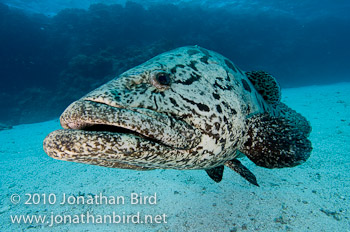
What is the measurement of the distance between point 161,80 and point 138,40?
111ft

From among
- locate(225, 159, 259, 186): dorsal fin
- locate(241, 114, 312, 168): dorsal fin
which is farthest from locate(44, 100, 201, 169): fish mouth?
locate(225, 159, 259, 186): dorsal fin

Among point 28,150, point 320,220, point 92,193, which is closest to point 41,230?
point 92,193

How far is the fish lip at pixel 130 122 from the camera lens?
164cm

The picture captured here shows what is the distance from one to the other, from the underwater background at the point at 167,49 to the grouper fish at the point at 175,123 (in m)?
1.03

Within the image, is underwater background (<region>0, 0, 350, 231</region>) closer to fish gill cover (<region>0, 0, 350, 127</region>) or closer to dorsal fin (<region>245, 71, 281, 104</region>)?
fish gill cover (<region>0, 0, 350, 127</region>)

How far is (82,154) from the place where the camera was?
1591 mm

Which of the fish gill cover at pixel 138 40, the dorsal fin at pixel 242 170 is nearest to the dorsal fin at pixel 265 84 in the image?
the dorsal fin at pixel 242 170

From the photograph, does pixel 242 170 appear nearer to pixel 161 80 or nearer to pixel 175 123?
pixel 175 123

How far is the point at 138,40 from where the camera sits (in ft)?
108

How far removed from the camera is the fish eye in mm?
2090

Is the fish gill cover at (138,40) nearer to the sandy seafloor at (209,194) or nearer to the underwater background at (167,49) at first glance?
the underwater background at (167,49)

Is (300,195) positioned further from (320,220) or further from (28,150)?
(28,150)

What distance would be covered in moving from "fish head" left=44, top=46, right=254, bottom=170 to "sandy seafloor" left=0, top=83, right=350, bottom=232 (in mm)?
1225

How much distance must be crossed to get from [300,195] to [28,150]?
938 cm
